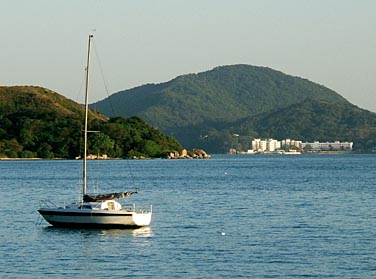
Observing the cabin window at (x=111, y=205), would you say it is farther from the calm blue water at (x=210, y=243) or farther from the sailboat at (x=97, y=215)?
the calm blue water at (x=210, y=243)

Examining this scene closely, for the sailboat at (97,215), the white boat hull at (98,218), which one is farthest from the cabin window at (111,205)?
the white boat hull at (98,218)

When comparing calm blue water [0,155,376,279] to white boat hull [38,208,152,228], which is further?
white boat hull [38,208,152,228]

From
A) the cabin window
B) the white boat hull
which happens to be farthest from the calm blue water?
the cabin window

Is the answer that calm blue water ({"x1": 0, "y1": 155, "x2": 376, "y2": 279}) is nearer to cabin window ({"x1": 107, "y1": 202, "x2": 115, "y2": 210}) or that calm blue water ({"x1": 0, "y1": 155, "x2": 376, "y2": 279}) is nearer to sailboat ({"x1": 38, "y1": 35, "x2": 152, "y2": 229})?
sailboat ({"x1": 38, "y1": 35, "x2": 152, "y2": 229})

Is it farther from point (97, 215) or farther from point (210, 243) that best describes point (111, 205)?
point (210, 243)

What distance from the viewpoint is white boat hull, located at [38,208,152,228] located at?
170ft

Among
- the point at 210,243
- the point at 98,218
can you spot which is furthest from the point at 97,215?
the point at 210,243

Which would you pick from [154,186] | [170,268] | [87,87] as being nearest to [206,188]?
[154,186]

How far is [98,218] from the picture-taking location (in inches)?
2041

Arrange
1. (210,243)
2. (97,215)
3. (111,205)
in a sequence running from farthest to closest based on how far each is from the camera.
Answer: (111,205) → (97,215) → (210,243)

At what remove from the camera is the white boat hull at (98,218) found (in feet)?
170

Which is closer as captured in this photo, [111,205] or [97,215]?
[97,215]

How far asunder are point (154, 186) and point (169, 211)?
40267 mm

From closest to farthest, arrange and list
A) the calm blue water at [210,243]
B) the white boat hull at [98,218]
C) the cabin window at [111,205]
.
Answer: the calm blue water at [210,243]
the white boat hull at [98,218]
the cabin window at [111,205]
